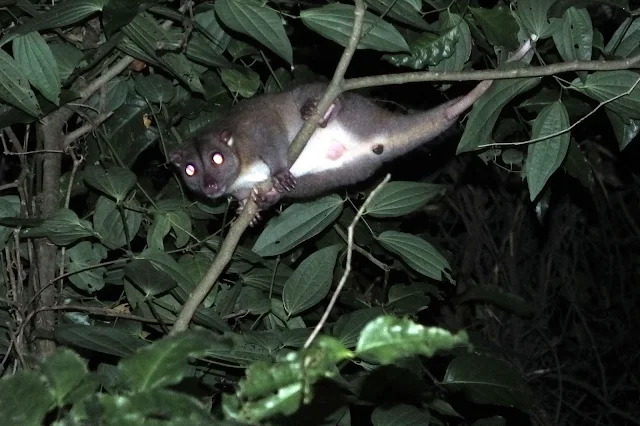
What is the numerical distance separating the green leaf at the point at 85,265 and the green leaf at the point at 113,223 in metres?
0.17

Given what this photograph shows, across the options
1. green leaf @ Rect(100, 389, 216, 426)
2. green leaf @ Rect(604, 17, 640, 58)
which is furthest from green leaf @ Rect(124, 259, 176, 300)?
green leaf @ Rect(100, 389, 216, 426)

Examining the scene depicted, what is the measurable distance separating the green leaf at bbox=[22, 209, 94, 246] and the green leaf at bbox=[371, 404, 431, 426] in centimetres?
159

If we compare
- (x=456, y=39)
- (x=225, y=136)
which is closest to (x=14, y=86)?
(x=225, y=136)

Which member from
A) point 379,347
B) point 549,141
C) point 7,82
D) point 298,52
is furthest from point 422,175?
point 379,347

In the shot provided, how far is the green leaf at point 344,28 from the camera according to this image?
3.55m

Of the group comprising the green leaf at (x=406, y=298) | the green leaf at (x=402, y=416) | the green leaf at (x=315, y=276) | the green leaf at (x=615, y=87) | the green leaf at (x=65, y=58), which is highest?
the green leaf at (x=615, y=87)

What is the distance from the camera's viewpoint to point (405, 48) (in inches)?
139

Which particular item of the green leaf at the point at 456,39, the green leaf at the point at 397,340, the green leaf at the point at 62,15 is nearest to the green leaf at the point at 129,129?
the green leaf at the point at 62,15

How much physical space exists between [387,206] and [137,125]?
139 centimetres

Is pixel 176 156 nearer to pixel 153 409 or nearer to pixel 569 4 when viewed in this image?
pixel 569 4

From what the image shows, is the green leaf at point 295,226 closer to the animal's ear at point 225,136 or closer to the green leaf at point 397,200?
the green leaf at point 397,200

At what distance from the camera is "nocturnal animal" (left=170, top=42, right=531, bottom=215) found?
486 cm

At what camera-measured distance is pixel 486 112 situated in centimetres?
372

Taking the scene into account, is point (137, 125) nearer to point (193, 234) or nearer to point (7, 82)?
point (193, 234)
